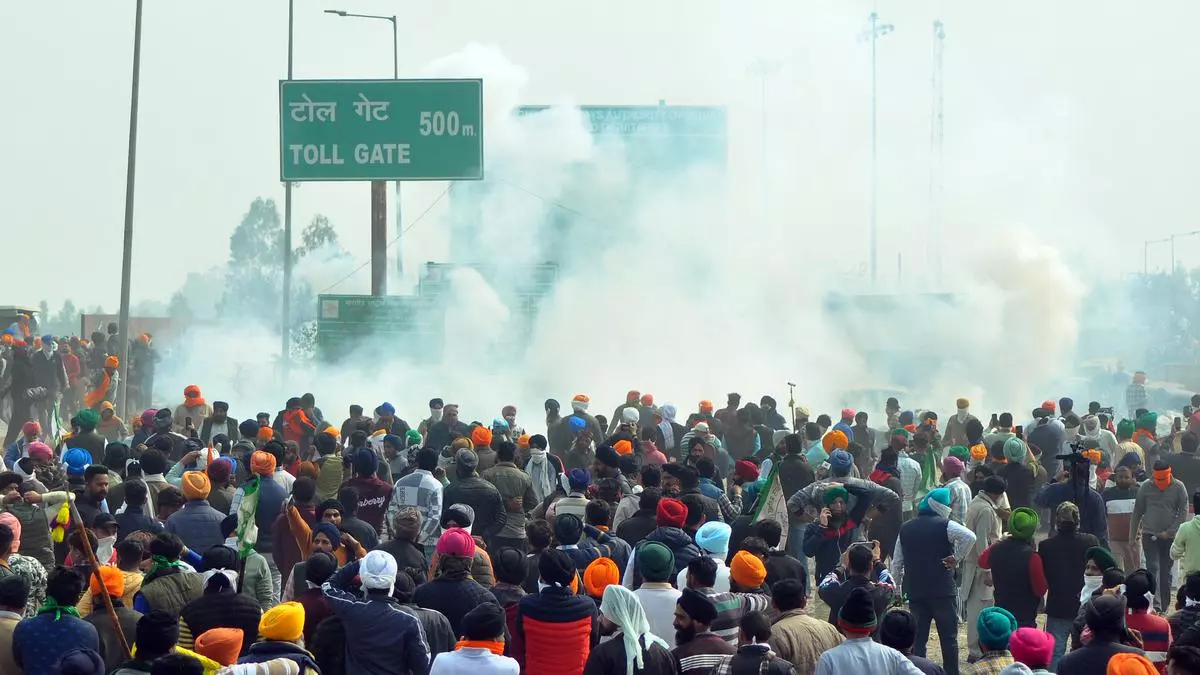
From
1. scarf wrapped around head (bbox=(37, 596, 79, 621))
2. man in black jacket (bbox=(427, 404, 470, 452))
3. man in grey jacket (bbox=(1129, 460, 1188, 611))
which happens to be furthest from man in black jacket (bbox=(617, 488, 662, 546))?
man in black jacket (bbox=(427, 404, 470, 452))

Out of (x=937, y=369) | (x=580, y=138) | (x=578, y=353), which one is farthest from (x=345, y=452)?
(x=580, y=138)

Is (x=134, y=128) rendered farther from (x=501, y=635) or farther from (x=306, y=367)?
(x=501, y=635)

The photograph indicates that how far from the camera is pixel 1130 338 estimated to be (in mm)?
70500

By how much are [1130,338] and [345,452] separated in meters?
63.0

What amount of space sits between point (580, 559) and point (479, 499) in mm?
2309

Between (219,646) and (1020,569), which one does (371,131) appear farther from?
(219,646)

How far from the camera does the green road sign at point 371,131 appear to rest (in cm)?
2377

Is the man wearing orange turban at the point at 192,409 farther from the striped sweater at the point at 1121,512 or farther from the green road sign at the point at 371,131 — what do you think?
the striped sweater at the point at 1121,512

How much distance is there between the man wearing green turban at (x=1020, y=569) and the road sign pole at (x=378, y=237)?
17.7m

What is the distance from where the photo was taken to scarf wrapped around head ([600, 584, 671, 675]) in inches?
246

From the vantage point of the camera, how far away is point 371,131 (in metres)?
23.9

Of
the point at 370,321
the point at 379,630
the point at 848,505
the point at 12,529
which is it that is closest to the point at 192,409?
the point at 848,505

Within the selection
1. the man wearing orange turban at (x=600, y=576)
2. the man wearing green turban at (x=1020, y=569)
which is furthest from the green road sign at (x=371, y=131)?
the man wearing orange turban at (x=600, y=576)

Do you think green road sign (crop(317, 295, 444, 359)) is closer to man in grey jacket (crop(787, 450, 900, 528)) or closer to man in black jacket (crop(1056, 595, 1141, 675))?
man in grey jacket (crop(787, 450, 900, 528))
